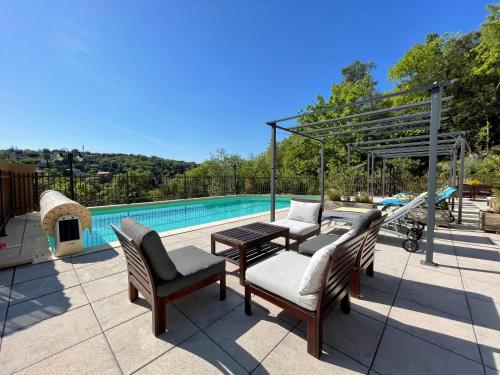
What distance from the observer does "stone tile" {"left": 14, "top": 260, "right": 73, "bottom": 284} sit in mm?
2717

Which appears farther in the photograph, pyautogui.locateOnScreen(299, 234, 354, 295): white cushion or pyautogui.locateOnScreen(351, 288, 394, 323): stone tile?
pyautogui.locateOnScreen(351, 288, 394, 323): stone tile

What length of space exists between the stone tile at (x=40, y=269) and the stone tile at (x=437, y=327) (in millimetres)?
4160

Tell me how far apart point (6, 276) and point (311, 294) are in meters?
3.89

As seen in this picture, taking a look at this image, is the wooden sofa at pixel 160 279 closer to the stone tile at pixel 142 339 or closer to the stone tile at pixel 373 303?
the stone tile at pixel 142 339

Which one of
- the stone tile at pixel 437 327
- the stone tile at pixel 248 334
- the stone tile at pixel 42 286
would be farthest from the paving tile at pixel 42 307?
the stone tile at pixel 437 327

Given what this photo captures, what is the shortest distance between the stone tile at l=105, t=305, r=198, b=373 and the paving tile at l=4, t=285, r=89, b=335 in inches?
29.2

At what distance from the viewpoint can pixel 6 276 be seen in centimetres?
274

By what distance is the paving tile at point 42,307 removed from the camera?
6.26 feet

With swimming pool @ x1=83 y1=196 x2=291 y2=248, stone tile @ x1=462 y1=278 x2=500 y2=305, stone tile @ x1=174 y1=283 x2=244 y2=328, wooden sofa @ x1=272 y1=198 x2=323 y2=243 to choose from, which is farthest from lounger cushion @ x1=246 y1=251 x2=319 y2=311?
swimming pool @ x1=83 y1=196 x2=291 y2=248

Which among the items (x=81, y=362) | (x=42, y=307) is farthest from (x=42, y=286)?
(x=81, y=362)

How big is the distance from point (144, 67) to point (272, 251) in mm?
9319

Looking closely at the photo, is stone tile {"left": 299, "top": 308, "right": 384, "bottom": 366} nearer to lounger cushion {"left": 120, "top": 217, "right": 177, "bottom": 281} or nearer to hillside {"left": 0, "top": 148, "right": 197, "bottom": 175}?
lounger cushion {"left": 120, "top": 217, "right": 177, "bottom": 281}

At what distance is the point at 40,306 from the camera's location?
212 cm

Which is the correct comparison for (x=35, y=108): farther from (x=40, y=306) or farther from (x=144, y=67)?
(x=40, y=306)
